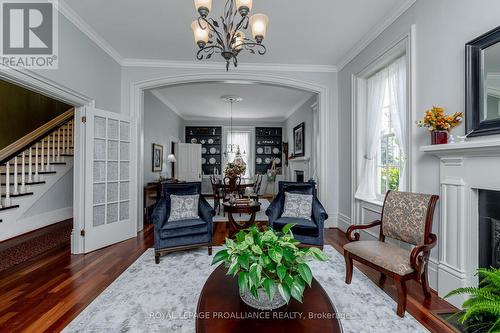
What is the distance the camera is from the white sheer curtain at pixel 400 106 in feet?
9.97

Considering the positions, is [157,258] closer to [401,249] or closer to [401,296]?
[401,296]

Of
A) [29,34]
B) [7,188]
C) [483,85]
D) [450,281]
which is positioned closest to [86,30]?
[29,34]

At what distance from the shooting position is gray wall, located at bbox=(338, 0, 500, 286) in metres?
2.11

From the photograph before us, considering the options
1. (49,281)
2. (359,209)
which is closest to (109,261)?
(49,281)

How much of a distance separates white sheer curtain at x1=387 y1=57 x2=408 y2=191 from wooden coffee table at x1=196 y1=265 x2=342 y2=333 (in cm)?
226

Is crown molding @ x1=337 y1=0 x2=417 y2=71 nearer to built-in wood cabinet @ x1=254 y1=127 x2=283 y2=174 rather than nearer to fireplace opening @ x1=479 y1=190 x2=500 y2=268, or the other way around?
fireplace opening @ x1=479 y1=190 x2=500 y2=268

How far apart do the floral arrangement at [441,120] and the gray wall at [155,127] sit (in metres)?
5.16

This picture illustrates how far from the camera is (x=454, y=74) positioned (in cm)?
229

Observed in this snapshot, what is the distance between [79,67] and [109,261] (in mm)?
2621

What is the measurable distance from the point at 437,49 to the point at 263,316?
2896 millimetres

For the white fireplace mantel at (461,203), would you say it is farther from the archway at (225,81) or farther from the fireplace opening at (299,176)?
the fireplace opening at (299,176)

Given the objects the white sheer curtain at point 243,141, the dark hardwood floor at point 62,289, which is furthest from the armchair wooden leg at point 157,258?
the white sheer curtain at point 243,141

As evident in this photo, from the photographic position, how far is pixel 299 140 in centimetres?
733

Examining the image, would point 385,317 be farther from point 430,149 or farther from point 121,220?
point 121,220
